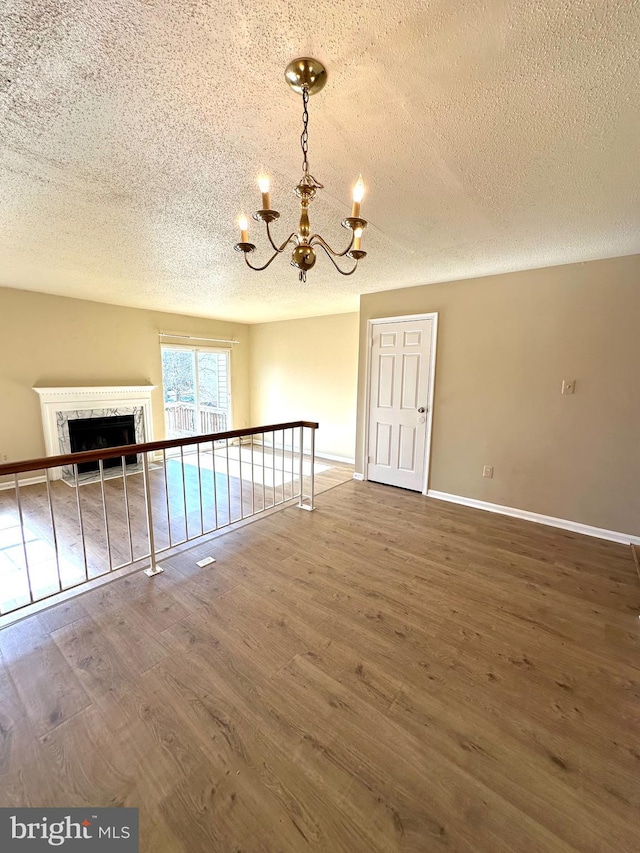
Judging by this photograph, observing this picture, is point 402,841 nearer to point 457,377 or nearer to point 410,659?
point 410,659

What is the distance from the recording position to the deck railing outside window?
7.34 feet

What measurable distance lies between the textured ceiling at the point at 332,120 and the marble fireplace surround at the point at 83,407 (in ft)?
8.12

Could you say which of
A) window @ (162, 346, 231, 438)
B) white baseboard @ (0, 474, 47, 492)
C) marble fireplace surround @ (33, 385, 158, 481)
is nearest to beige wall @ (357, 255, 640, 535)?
window @ (162, 346, 231, 438)

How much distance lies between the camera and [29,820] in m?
1.12

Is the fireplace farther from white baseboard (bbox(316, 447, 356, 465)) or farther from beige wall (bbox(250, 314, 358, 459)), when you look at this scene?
white baseboard (bbox(316, 447, 356, 465))

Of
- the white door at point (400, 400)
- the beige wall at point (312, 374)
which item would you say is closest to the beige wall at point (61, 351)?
the beige wall at point (312, 374)

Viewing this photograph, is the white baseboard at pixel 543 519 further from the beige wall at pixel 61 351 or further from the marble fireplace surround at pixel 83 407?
the beige wall at pixel 61 351

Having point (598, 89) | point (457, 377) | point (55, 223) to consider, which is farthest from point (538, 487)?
point (55, 223)

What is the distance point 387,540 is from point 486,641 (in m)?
1.18

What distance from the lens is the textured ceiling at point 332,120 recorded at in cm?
101

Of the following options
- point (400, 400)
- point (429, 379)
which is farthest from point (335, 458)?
point (429, 379)

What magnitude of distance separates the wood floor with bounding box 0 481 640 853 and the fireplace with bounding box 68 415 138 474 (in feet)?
11.0

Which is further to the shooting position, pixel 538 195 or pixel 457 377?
pixel 457 377

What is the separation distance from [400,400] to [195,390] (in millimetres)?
3972
